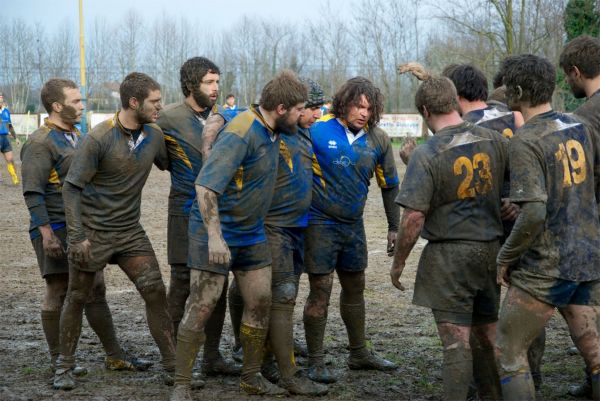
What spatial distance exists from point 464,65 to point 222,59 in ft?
170

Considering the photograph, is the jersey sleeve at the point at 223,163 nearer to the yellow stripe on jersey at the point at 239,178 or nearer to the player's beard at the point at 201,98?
the yellow stripe on jersey at the point at 239,178

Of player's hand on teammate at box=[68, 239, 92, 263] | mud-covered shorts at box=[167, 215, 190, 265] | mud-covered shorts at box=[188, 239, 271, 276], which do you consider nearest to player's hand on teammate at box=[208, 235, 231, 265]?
mud-covered shorts at box=[188, 239, 271, 276]

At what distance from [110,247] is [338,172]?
1779 millimetres

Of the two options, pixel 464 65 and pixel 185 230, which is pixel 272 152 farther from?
pixel 464 65

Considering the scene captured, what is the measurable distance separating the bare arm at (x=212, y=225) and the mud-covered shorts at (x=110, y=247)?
3.48ft

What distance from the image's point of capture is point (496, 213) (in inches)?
203

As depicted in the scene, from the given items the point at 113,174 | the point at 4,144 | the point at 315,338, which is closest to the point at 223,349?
the point at 315,338

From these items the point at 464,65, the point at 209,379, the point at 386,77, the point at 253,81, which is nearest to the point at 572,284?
the point at 464,65

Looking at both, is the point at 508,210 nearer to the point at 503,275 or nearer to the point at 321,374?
the point at 503,275

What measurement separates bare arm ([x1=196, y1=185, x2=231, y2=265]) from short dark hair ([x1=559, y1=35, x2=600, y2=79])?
2.58m

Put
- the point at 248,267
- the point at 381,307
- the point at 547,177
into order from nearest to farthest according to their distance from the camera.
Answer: the point at 547,177 < the point at 248,267 < the point at 381,307

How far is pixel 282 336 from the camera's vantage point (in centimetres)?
583

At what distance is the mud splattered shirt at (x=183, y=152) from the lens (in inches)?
250

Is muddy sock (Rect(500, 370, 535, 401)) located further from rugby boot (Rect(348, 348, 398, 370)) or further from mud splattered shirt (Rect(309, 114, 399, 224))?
mud splattered shirt (Rect(309, 114, 399, 224))
